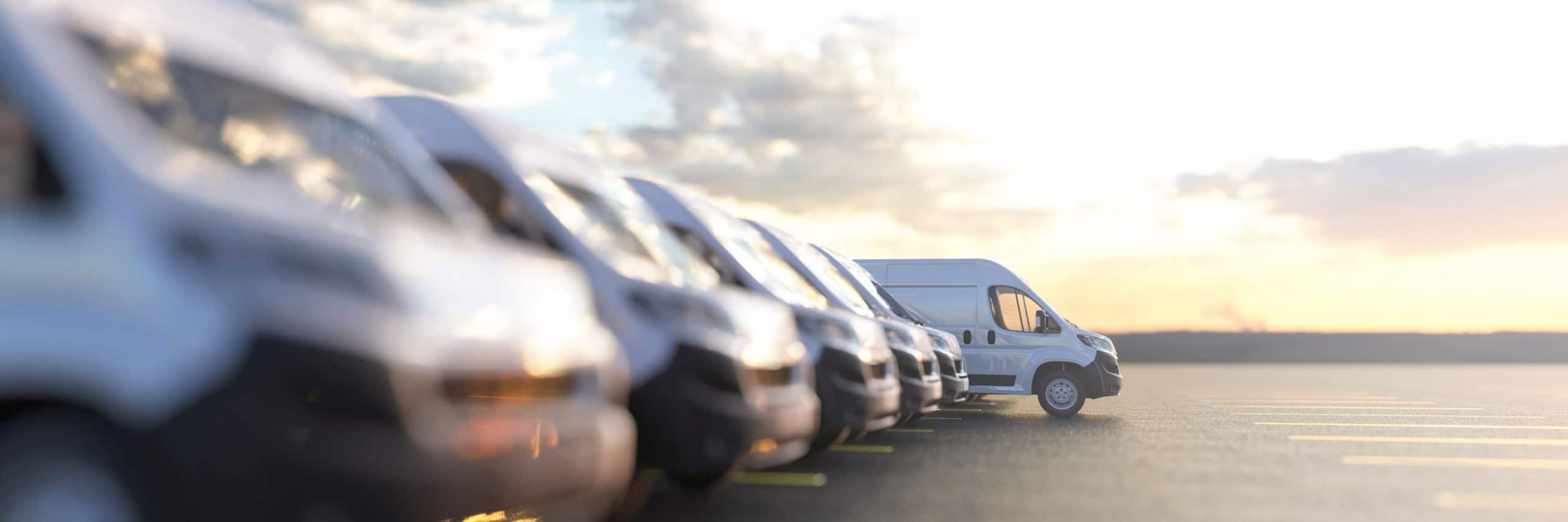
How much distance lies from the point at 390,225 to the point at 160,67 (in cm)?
81

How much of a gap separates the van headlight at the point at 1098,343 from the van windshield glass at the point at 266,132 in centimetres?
1137

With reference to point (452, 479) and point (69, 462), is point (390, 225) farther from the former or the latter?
point (69, 462)

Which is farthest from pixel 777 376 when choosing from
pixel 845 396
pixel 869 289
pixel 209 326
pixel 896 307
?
pixel 896 307

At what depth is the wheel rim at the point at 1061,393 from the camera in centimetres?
1477

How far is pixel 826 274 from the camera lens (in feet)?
35.6

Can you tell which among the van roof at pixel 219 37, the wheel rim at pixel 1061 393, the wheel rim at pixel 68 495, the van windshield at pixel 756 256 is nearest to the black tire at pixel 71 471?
the wheel rim at pixel 68 495

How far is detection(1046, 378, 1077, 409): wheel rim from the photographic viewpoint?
14.8 meters

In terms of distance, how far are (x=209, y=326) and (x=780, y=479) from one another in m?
5.05

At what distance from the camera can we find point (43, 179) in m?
2.95

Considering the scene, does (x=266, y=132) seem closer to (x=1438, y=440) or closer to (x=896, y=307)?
(x=896, y=307)

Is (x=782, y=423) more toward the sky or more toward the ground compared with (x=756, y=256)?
more toward the ground

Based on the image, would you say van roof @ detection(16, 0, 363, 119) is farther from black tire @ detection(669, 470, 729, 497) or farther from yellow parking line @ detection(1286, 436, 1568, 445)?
yellow parking line @ detection(1286, 436, 1568, 445)

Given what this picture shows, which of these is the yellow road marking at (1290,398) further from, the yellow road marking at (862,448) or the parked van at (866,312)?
the yellow road marking at (862,448)

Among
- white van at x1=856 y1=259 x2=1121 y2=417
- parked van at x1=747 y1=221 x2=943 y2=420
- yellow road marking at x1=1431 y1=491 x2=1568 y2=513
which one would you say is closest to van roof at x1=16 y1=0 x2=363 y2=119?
parked van at x1=747 y1=221 x2=943 y2=420
